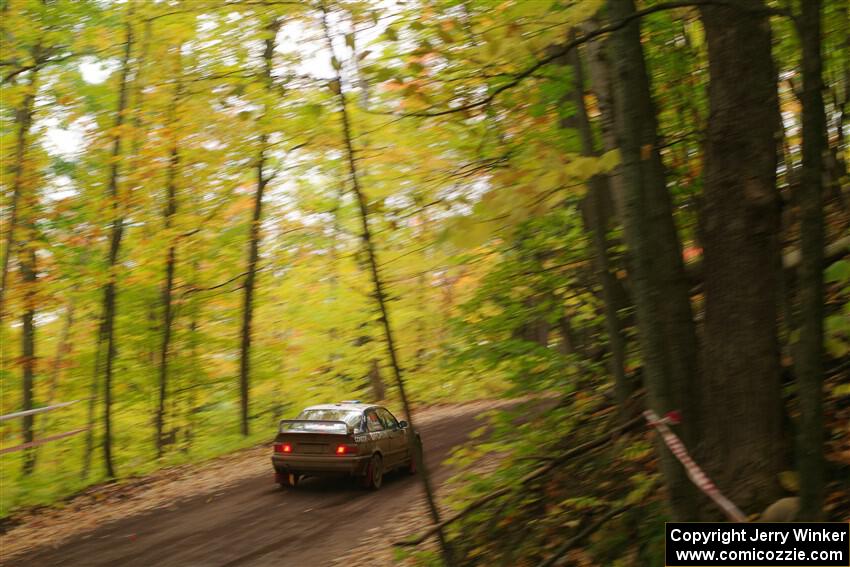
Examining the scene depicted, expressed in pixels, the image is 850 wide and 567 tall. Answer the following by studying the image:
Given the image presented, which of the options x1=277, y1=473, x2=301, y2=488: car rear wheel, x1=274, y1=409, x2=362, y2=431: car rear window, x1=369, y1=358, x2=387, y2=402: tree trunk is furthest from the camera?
x1=369, y1=358, x2=387, y2=402: tree trunk

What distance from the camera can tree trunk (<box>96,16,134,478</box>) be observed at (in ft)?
58.2

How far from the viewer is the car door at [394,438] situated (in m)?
16.3

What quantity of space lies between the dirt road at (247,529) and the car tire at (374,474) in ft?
0.61

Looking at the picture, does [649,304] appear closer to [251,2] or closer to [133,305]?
[251,2]

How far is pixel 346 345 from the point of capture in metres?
26.5

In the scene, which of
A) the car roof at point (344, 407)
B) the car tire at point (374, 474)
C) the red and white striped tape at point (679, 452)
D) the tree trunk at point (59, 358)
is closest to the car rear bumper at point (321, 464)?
the car tire at point (374, 474)

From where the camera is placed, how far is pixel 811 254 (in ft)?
14.0

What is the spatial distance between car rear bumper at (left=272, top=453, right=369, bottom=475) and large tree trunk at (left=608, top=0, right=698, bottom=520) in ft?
35.1

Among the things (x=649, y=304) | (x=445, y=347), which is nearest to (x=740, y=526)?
(x=649, y=304)

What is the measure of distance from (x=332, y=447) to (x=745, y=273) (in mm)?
10963

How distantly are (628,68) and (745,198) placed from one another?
126 centimetres

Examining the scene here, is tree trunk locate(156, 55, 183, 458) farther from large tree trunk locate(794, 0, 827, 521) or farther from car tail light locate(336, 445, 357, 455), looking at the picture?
large tree trunk locate(794, 0, 827, 521)

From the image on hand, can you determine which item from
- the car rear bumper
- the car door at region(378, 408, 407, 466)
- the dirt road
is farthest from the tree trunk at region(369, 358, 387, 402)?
the car rear bumper

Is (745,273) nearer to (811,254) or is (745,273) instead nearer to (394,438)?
(811,254)
